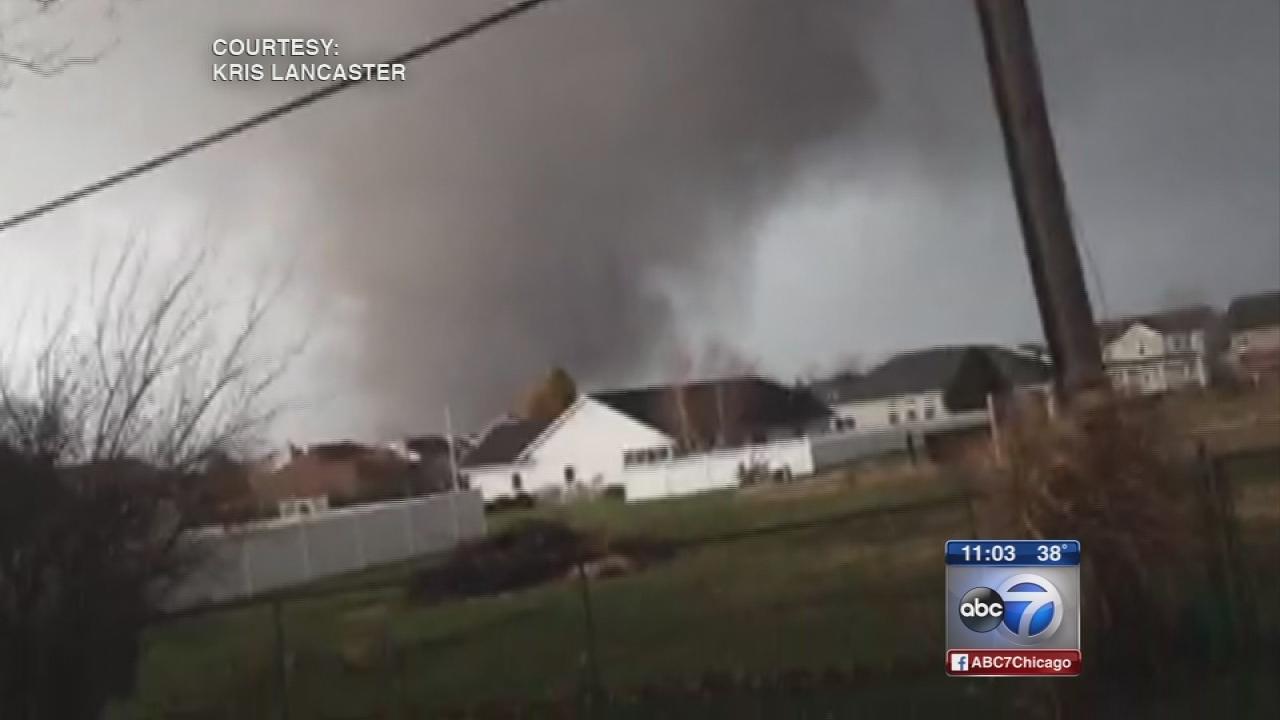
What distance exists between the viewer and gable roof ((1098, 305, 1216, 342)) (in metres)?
7.98

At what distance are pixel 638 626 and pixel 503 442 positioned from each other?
149 centimetres

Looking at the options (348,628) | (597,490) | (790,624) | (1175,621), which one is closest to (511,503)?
(597,490)

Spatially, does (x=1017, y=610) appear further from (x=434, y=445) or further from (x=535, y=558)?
(x=434, y=445)

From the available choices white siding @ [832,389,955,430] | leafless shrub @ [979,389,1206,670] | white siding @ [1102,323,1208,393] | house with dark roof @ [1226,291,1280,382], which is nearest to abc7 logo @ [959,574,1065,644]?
leafless shrub @ [979,389,1206,670]

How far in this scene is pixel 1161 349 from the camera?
26.9 ft

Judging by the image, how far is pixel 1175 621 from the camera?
7.30 metres

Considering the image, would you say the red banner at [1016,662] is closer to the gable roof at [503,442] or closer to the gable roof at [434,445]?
the gable roof at [503,442]

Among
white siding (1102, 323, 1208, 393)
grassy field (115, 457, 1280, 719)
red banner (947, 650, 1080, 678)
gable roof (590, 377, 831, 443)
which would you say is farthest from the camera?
gable roof (590, 377, 831, 443)

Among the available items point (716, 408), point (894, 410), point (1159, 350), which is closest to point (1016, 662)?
point (1159, 350)

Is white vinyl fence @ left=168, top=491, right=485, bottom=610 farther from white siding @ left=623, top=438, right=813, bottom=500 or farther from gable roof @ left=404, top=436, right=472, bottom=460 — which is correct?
white siding @ left=623, top=438, right=813, bottom=500

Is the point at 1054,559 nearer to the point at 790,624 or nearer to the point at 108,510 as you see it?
the point at 790,624

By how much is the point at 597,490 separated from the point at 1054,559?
13.0 feet

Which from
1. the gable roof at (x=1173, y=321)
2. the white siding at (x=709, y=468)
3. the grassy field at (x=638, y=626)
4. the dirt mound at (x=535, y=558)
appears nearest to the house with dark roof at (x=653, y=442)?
the white siding at (x=709, y=468)

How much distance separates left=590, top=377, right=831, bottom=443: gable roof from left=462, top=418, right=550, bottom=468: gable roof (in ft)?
1.56
